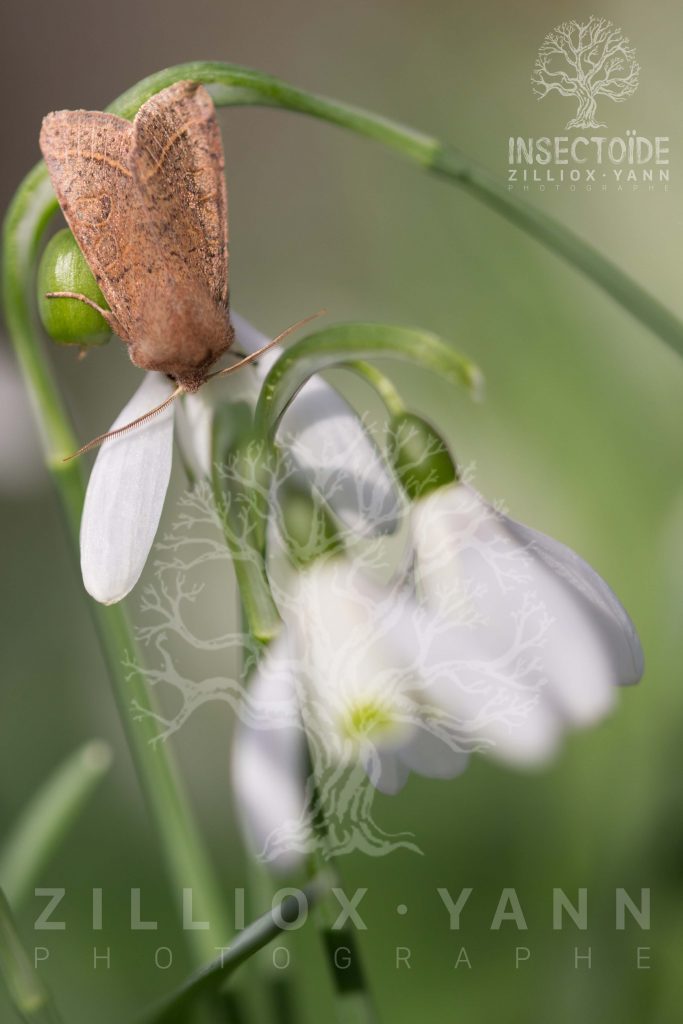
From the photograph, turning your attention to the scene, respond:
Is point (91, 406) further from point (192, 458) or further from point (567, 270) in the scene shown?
point (567, 270)

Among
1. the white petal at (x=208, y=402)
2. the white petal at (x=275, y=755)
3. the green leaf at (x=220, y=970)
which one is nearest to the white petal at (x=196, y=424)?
the white petal at (x=208, y=402)

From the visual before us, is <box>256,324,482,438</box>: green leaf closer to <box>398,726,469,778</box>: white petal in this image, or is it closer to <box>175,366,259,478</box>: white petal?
<box>175,366,259,478</box>: white petal

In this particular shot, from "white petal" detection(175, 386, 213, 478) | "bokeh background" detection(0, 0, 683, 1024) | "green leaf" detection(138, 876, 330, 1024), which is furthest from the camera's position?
"bokeh background" detection(0, 0, 683, 1024)

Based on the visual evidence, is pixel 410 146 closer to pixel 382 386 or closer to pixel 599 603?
pixel 382 386

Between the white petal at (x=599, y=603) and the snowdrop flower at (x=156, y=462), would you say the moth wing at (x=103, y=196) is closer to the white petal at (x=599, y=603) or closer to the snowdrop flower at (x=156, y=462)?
the snowdrop flower at (x=156, y=462)

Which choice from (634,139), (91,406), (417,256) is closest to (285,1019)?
(91,406)

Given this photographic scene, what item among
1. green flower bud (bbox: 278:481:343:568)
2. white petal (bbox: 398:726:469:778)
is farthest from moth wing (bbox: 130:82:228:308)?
white petal (bbox: 398:726:469:778)
